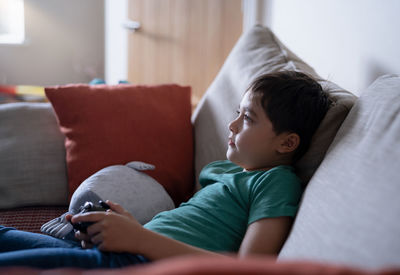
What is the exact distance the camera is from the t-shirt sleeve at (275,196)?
96cm

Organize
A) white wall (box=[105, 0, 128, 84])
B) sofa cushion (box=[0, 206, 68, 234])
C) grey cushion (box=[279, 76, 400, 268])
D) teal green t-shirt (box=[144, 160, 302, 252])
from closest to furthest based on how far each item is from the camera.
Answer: grey cushion (box=[279, 76, 400, 268]) → teal green t-shirt (box=[144, 160, 302, 252]) → sofa cushion (box=[0, 206, 68, 234]) → white wall (box=[105, 0, 128, 84])

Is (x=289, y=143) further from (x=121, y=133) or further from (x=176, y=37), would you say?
(x=176, y=37)

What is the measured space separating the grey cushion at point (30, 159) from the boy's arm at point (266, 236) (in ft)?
2.86

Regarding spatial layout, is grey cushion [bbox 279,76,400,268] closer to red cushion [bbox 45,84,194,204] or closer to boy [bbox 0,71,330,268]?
boy [bbox 0,71,330,268]

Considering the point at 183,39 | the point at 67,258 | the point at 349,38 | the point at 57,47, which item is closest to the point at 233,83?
the point at 349,38

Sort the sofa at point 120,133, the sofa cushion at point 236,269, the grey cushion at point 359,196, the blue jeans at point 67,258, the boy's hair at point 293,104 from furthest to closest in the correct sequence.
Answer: the sofa at point 120,133, the boy's hair at point 293,104, the blue jeans at point 67,258, the grey cushion at point 359,196, the sofa cushion at point 236,269

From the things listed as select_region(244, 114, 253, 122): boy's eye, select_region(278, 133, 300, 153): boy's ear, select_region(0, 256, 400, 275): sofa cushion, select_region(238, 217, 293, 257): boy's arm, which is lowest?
select_region(238, 217, 293, 257): boy's arm

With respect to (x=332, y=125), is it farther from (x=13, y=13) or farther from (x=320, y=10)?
(x=13, y=13)

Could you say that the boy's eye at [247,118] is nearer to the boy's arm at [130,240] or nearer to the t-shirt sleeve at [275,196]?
the t-shirt sleeve at [275,196]

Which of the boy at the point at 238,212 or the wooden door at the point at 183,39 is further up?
the wooden door at the point at 183,39

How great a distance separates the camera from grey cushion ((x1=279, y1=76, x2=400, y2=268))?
645 mm

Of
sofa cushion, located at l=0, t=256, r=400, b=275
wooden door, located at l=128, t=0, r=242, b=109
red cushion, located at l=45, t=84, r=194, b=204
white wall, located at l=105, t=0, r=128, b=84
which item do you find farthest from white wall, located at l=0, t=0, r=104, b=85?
sofa cushion, located at l=0, t=256, r=400, b=275

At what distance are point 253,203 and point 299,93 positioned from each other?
30 cm

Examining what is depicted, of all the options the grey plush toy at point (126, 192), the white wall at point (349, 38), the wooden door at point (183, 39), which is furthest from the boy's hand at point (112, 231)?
the wooden door at point (183, 39)
